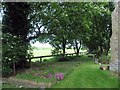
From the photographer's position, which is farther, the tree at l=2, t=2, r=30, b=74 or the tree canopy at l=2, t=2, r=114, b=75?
the tree canopy at l=2, t=2, r=114, b=75

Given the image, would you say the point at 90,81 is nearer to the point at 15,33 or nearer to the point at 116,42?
the point at 116,42

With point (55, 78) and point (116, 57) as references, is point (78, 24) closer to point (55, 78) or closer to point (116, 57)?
point (116, 57)

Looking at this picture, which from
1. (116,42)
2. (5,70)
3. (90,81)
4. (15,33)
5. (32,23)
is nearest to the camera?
(90,81)

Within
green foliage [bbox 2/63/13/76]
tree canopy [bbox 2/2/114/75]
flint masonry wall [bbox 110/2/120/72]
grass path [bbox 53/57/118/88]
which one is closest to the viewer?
grass path [bbox 53/57/118/88]

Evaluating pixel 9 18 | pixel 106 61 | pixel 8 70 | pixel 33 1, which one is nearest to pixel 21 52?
pixel 8 70

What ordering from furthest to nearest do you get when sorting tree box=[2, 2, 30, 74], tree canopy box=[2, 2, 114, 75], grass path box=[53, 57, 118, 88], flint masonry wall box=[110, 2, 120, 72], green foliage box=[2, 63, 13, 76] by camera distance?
tree canopy box=[2, 2, 114, 75], tree box=[2, 2, 30, 74], flint masonry wall box=[110, 2, 120, 72], green foliage box=[2, 63, 13, 76], grass path box=[53, 57, 118, 88]

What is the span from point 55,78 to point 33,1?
242 inches

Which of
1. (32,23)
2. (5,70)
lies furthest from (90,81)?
(32,23)

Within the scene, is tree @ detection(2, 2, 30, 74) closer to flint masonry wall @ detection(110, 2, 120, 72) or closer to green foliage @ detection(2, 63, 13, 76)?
green foliage @ detection(2, 63, 13, 76)

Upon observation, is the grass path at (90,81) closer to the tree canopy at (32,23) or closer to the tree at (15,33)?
the tree at (15,33)

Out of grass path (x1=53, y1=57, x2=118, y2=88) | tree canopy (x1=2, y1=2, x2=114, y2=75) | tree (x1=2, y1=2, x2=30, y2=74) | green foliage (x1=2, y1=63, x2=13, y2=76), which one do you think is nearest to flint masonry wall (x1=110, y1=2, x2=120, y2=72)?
grass path (x1=53, y1=57, x2=118, y2=88)

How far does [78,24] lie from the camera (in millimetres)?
16531

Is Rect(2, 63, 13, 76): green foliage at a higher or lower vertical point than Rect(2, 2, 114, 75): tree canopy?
lower

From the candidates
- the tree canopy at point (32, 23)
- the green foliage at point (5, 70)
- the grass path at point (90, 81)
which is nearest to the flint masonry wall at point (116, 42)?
the grass path at point (90, 81)
